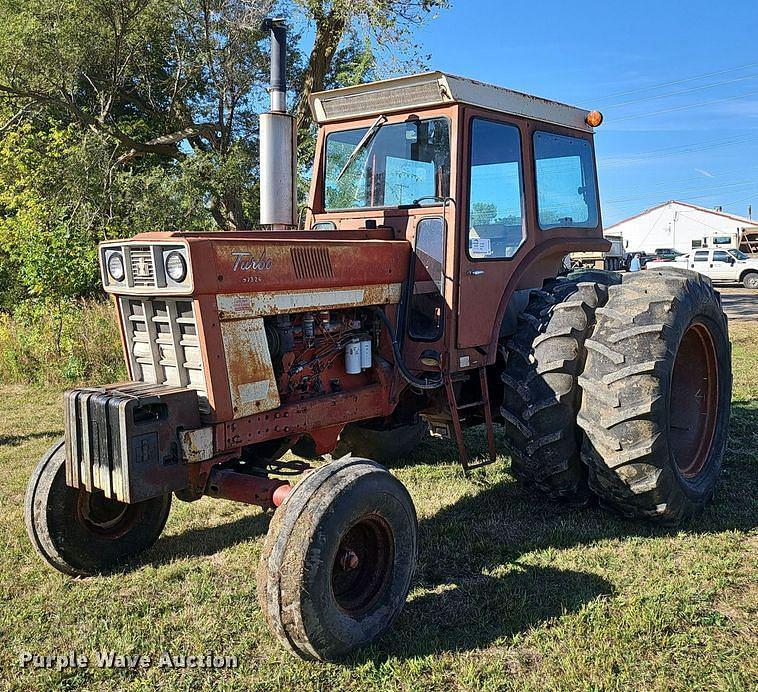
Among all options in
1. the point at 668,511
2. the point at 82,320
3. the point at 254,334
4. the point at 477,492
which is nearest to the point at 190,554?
the point at 254,334

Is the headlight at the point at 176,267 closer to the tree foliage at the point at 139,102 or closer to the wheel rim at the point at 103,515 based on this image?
the wheel rim at the point at 103,515

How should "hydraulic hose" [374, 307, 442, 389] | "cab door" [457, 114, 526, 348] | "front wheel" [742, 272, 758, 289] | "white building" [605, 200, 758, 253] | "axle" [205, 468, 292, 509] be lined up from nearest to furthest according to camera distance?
"axle" [205, 468, 292, 509] < "hydraulic hose" [374, 307, 442, 389] < "cab door" [457, 114, 526, 348] < "front wheel" [742, 272, 758, 289] < "white building" [605, 200, 758, 253]

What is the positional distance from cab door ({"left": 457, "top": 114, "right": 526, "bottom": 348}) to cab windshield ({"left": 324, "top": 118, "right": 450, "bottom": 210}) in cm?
20

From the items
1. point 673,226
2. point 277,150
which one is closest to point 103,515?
point 277,150

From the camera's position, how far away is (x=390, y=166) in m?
5.18

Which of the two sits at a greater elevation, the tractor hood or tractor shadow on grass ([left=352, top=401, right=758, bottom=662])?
the tractor hood

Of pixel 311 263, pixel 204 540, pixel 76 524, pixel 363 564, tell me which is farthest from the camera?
pixel 204 540

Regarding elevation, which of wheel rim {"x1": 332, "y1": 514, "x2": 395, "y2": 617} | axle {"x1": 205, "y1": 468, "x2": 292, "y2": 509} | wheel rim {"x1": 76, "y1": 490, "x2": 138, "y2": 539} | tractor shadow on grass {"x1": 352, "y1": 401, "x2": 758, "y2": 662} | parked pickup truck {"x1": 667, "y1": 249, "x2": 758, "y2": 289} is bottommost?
tractor shadow on grass {"x1": 352, "y1": 401, "x2": 758, "y2": 662}

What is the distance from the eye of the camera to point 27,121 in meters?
15.4

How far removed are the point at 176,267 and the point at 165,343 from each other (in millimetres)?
490

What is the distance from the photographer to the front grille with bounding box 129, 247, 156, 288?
368 centimetres

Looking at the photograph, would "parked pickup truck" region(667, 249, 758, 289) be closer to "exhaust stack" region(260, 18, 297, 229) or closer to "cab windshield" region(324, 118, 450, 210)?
"cab windshield" region(324, 118, 450, 210)

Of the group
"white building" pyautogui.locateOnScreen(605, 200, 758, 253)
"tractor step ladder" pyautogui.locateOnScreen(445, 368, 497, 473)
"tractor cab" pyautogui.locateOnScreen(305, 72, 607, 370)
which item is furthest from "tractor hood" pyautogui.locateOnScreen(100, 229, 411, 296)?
"white building" pyautogui.locateOnScreen(605, 200, 758, 253)

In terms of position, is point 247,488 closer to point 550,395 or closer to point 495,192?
point 550,395
